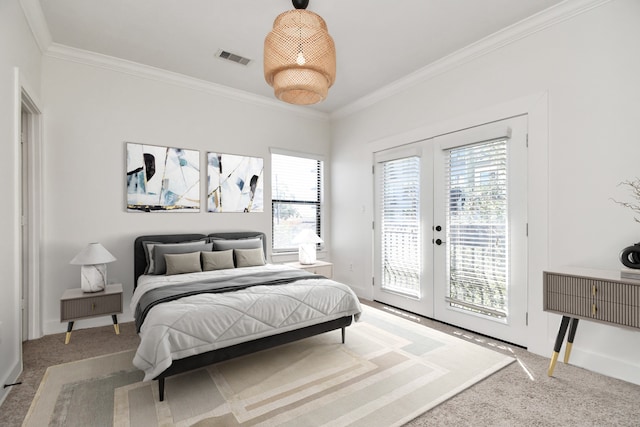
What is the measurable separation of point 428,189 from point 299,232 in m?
2.18

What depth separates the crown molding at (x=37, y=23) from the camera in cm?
262

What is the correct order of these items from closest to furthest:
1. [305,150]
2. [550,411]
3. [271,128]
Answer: [550,411] → [271,128] → [305,150]

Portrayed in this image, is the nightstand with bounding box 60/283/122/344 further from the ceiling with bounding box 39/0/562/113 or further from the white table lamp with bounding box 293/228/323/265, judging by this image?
the ceiling with bounding box 39/0/562/113

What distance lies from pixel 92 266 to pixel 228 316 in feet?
6.09

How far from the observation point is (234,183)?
4449 mm

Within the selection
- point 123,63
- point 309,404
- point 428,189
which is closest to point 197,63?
point 123,63

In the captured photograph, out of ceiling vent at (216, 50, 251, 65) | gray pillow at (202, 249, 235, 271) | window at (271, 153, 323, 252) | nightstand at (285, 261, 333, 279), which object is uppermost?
ceiling vent at (216, 50, 251, 65)

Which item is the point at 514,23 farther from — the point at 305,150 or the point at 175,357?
the point at 175,357

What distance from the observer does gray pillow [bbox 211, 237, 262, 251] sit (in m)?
3.94

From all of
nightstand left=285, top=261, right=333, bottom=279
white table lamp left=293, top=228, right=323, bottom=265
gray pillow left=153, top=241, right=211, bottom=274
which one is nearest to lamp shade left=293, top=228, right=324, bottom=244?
white table lamp left=293, top=228, right=323, bottom=265

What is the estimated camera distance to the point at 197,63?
3.68 meters

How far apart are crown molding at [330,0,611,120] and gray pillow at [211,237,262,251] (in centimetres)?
257

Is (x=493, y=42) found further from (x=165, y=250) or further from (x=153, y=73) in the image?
(x=165, y=250)

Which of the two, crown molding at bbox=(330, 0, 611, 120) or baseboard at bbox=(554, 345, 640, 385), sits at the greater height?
crown molding at bbox=(330, 0, 611, 120)
